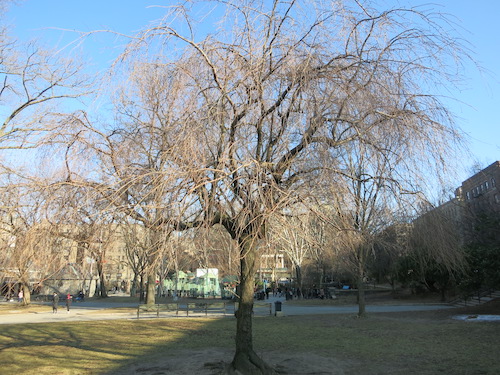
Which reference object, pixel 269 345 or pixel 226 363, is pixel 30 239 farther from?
pixel 269 345

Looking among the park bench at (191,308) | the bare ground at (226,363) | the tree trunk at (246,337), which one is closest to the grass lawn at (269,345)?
the bare ground at (226,363)

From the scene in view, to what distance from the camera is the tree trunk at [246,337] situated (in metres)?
6.75

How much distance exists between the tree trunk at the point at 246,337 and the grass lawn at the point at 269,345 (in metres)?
0.67

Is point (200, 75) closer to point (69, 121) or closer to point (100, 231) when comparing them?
point (69, 121)

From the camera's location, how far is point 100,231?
5125 millimetres

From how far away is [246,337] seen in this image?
6977mm

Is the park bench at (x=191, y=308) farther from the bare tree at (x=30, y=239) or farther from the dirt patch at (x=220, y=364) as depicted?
the bare tree at (x=30, y=239)

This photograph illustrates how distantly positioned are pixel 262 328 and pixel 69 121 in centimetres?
1042

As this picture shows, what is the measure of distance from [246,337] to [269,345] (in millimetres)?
3643

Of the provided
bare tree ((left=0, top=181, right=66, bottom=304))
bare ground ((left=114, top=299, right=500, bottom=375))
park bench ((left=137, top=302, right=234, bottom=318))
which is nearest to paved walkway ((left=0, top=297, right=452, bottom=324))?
park bench ((left=137, top=302, right=234, bottom=318))

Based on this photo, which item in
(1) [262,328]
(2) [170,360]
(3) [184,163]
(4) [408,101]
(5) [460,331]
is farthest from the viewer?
(1) [262,328]

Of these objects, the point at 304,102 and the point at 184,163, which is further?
the point at 304,102

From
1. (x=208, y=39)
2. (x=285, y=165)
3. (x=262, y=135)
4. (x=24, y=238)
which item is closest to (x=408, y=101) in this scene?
(x=285, y=165)

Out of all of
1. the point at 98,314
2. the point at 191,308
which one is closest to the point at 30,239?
the point at 191,308
